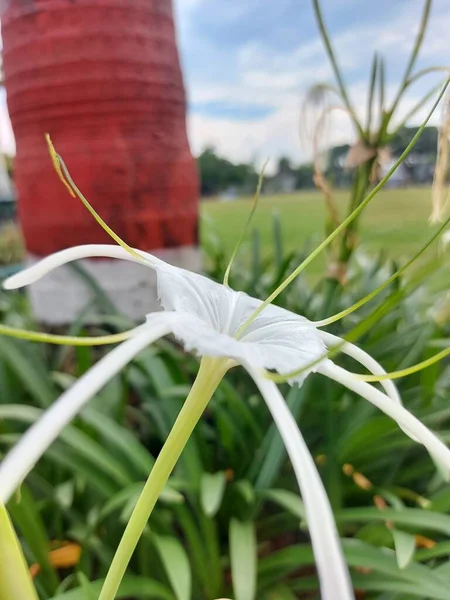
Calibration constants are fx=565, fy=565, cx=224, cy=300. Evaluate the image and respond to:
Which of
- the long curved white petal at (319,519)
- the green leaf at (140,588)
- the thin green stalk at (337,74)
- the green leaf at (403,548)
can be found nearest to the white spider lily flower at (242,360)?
the long curved white petal at (319,519)

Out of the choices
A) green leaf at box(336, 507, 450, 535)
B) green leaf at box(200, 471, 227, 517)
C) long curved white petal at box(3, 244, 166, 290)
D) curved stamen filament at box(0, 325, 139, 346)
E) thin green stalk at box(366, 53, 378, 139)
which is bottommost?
green leaf at box(336, 507, 450, 535)

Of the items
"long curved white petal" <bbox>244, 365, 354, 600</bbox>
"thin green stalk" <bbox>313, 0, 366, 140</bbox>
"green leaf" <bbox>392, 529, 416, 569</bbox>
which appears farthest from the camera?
"thin green stalk" <bbox>313, 0, 366, 140</bbox>

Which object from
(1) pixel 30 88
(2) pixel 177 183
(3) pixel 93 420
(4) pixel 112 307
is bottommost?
(3) pixel 93 420

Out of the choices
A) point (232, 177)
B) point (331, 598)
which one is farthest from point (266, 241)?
point (331, 598)

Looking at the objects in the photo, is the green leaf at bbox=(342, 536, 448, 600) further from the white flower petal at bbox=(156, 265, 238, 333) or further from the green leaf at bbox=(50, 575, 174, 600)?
the white flower petal at bbox=(156, 265, 238, 333)

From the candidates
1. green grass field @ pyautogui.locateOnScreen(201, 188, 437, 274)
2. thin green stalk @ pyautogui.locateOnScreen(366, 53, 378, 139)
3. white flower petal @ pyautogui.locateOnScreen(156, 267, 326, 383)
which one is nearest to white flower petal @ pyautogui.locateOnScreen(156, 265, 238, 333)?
white flower petal @ pyautogui.locateOnScreen(156, 267, 326, 383)

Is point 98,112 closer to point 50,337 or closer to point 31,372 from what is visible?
point 31,372

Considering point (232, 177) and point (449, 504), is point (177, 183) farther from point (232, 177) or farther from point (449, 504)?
point (449, 504)
